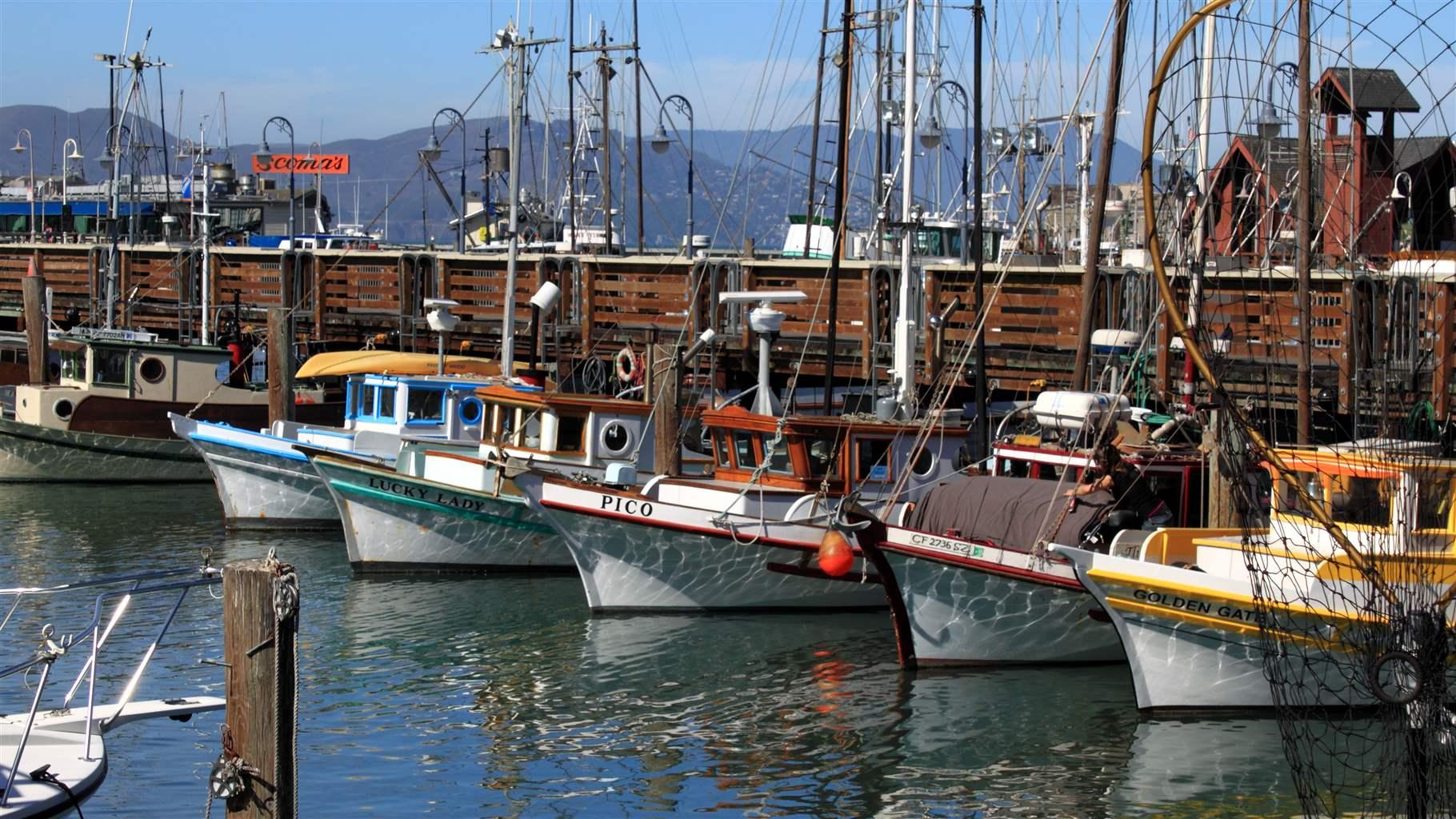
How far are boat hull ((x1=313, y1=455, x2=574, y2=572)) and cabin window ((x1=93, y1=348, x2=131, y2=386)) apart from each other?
33.1 ft

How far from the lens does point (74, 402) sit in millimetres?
29781

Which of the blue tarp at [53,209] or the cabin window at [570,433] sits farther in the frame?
the blue tarp at [53,209]

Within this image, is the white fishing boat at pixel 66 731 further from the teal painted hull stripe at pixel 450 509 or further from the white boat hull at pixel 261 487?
the white boat hull at pixel 261 487

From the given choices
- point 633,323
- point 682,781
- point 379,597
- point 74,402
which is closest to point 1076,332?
point 633,323

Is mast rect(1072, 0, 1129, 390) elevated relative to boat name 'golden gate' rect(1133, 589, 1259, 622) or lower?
elevated

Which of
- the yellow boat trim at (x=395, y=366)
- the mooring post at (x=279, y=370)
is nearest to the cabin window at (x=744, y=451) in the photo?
the yellow boat trim at (x=395, y=366)

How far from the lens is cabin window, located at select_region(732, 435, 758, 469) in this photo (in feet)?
63.5

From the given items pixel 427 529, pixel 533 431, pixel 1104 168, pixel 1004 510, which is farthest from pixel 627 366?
pixel 1004 510

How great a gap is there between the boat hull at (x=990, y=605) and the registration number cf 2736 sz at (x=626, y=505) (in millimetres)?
3488

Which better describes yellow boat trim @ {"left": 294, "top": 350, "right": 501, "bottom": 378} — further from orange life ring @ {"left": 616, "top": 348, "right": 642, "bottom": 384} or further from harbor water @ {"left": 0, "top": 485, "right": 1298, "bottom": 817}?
harbor water @ {"left": 0, "top": 485, "right": 1298, "bottom": 817}

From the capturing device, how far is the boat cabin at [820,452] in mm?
18766

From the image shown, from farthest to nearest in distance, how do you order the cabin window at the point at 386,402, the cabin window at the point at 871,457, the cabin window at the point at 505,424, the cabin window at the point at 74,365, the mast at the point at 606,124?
the mast at the point at 606,124 → the cabin window at the point at 74,365 → the cabin window at the point at 386,402 → the cabin window at the point at 505,424 → the cabin window at the point at 871,457

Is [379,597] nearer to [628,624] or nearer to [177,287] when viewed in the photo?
[628,624]

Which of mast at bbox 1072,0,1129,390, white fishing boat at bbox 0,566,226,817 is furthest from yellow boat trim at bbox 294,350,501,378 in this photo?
white fishing boat at bbox 0,566,226,817
